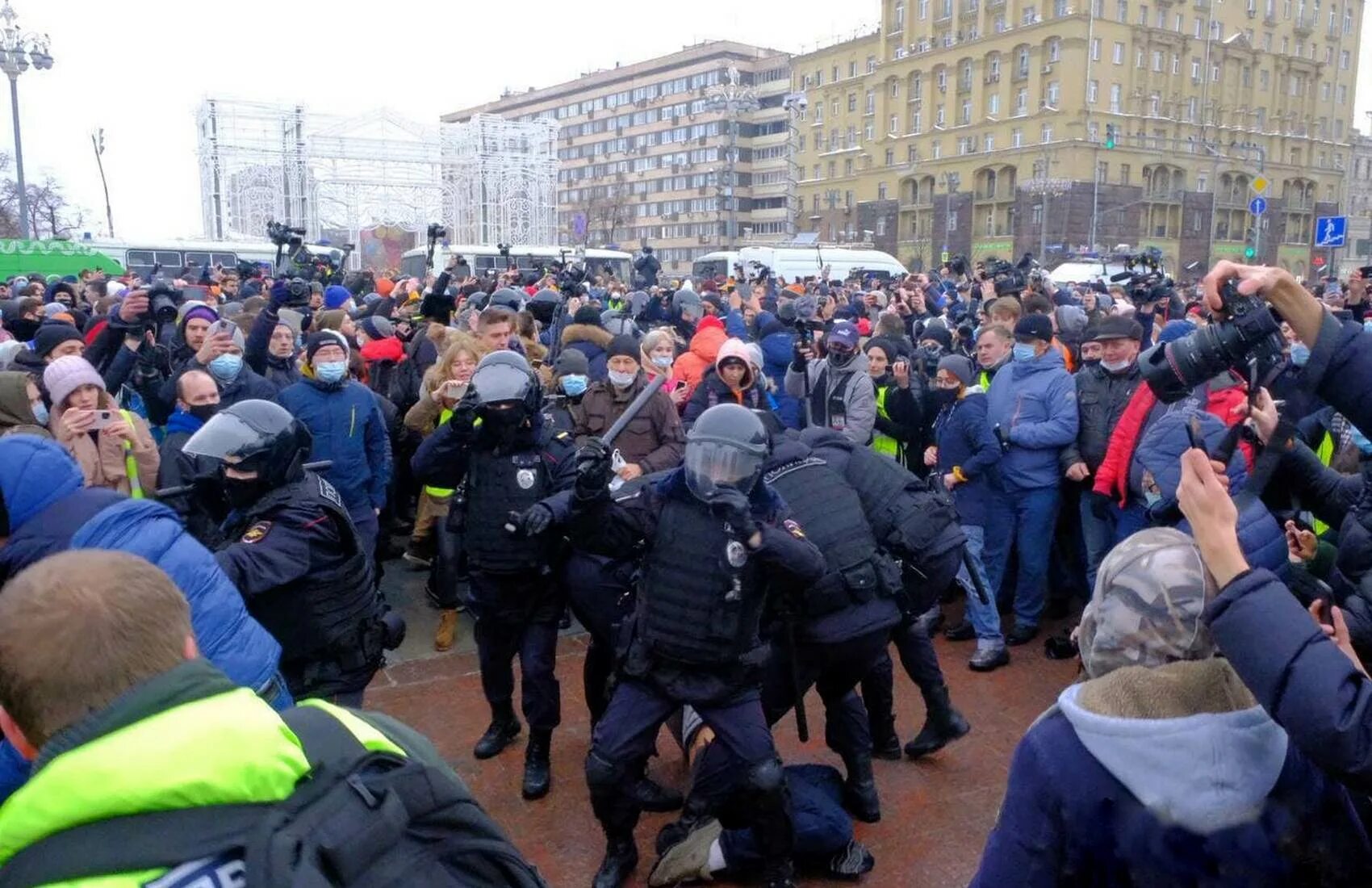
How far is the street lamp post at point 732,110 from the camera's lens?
85.4m

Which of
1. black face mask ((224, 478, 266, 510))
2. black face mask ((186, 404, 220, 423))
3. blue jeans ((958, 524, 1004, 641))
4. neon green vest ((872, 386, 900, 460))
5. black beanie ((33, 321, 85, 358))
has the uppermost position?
black beanie ((33, 321, 85, 358))

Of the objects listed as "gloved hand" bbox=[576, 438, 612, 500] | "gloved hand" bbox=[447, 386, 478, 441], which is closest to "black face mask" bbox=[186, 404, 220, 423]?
"gloved hand" bbox=[447, 386, 478, 441]

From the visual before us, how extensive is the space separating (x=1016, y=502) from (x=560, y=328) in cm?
452

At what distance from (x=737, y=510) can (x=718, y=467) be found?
0.61ft

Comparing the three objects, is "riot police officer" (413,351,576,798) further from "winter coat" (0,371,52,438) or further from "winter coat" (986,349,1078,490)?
"winter coat" (986,349,1078,490)

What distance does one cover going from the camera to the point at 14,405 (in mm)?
4488

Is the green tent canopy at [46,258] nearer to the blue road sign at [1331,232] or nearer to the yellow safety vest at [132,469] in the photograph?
the yellow safety vest at [132,469]

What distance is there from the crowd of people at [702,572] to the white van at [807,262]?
1847cm

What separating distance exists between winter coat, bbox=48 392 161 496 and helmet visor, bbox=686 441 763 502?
267 cm

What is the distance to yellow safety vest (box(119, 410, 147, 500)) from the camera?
4500mm

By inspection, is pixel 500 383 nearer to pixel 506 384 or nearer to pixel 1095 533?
pixel 506 384

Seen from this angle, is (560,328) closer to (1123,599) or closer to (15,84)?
(1123,599)

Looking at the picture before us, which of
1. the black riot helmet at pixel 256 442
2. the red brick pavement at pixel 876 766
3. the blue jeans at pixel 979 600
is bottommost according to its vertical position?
the red brick pavement at pixel 876 766

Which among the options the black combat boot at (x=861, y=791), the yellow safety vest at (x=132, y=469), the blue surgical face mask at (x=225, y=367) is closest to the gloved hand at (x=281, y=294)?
the blue surgical face mask at (x=225, y=367)
